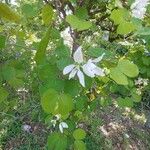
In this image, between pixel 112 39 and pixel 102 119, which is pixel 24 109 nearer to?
pixel 102 119

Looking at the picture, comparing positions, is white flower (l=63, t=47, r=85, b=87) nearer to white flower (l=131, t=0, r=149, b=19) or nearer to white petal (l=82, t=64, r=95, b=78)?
white petal (l=82, t=64, r=95, b=78)

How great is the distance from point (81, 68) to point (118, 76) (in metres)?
0.12

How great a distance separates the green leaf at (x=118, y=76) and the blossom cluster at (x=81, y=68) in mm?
59

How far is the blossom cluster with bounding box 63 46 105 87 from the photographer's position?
85 cm

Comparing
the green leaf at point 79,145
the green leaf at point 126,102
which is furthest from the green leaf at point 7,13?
the green leaf at point 126,102

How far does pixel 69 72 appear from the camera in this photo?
0.89m

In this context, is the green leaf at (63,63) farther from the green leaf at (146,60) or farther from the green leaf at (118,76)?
the green leaf at (146,60)

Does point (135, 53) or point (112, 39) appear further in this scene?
point (112, 39)

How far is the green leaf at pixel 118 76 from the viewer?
2.57 feet

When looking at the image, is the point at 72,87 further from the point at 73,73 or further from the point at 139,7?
the point at 139,7

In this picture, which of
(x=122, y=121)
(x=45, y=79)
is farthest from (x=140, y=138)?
(x=45, y=79)

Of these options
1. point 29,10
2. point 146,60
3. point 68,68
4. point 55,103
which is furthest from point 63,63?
point 146,60

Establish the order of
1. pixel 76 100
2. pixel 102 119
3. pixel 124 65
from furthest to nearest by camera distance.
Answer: pixel 102 119, pixel 76 100, pixel 124 65

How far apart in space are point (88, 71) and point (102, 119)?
313 cm
